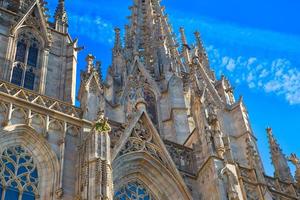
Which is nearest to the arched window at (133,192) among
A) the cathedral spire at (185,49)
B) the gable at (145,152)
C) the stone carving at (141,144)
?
the gable at (145,152)

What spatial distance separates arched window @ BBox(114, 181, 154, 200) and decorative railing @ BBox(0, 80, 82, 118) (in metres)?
2.93

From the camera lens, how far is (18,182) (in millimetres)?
16906

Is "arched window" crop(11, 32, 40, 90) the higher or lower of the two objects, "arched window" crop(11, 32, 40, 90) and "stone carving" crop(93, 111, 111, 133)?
the higher

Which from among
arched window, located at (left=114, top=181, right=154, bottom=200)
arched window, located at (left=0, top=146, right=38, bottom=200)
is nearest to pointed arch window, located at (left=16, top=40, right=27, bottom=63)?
arched window, located at (left=0, top=146, right=38, bottom=200)

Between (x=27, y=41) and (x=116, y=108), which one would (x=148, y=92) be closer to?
(x=116, y=108)

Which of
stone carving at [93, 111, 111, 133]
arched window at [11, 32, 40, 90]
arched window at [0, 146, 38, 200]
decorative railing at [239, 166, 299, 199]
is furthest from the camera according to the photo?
arched window at [11, 32, 40, 90]

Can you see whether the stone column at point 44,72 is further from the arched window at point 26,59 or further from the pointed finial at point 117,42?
the pointed finial at point 117,42

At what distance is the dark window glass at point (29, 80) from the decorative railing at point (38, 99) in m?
3.39

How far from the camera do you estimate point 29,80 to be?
23.3 m

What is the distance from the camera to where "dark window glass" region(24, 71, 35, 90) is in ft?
75.4

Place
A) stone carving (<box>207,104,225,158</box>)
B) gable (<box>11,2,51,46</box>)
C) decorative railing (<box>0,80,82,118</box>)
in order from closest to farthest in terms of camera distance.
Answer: decorative railing (<box>0,80,82,118</box>), stone carving (<box>207,104,225,158</box>), gable (<box>11,2,51,46</box>)

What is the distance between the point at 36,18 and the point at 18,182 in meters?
11.2

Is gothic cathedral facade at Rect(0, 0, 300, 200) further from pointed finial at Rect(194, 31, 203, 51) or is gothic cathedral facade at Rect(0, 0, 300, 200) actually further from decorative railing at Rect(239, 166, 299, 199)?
pointed finial at Rect(194, 31, 203, 51)

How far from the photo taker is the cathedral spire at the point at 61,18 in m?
26.8
